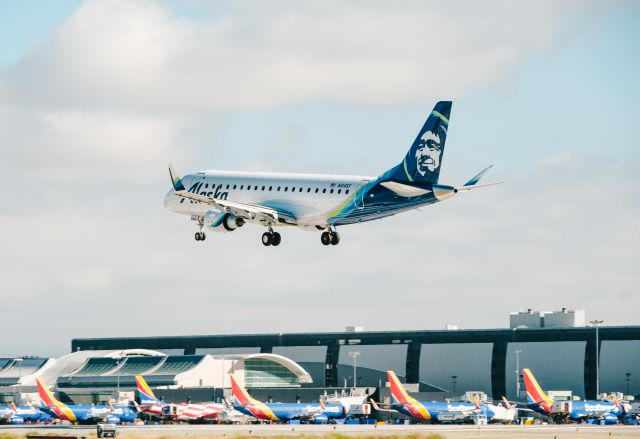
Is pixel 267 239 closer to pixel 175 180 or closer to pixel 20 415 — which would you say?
pixel 175 180

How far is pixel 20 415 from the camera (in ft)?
494

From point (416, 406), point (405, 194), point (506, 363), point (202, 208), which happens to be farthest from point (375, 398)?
point (405, 194)

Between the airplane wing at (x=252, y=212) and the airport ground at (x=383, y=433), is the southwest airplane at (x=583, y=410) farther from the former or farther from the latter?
the airplane wing at (x=252, y=212)

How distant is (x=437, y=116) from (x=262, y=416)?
47.4 meters

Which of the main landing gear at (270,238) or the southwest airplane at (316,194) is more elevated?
the southwest airplane at (316,194)

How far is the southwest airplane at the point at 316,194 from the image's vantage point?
371 ft

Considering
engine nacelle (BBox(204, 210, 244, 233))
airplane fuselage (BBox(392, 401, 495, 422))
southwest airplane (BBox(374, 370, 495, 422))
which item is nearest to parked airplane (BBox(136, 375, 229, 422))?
southwest airplane (BBox(374, 370, 495, 422))

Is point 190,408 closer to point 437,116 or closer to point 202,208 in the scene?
point 202,208

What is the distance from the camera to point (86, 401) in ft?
649

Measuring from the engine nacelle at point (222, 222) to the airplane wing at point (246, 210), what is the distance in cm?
65

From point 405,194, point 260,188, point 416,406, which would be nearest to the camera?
point 405,194

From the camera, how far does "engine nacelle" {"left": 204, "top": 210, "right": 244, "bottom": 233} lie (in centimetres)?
12375

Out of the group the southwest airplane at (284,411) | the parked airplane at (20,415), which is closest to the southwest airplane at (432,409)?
the southwest airplane at (284,411)

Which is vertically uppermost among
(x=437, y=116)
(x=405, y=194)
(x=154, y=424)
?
(x=437, y=116)
